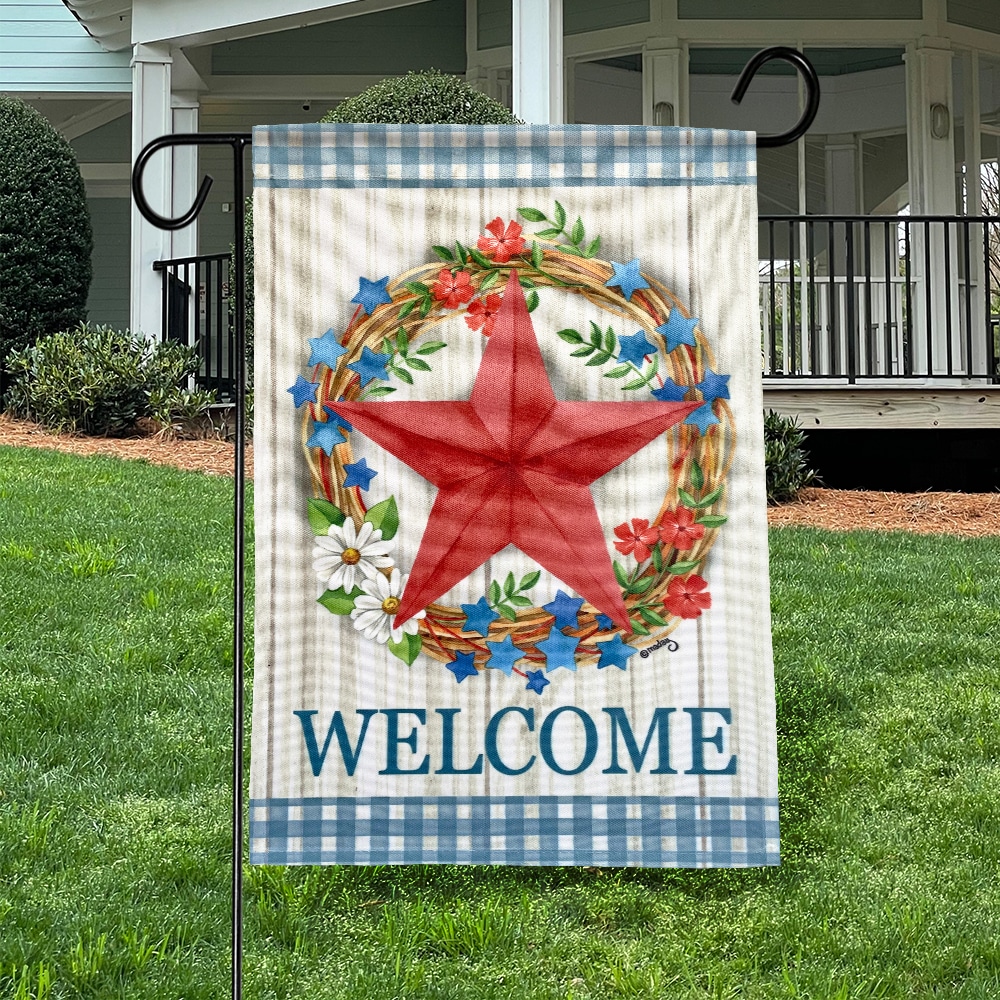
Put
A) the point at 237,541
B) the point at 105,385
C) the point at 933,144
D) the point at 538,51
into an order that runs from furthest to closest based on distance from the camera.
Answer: the point at 933,144
the point at 105,385
the point at 538,51
the point at 237,541

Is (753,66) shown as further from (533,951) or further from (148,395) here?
(148,395)

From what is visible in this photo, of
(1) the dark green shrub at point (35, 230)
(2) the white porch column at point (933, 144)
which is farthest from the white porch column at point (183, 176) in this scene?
(2) the white porch column at point (933, 144)

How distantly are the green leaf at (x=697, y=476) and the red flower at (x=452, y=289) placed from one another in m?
0.48

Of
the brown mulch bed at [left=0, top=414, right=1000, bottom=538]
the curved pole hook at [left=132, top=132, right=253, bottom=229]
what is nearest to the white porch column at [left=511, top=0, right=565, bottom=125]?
the brown mulch bed at [left=0, top=414, right=1000, bottom=538]

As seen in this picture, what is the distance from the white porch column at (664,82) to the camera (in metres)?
10.8

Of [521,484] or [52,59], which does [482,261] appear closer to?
[521,484]

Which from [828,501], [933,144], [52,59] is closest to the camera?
[828,501]

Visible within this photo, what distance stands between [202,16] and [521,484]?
9.15 metres

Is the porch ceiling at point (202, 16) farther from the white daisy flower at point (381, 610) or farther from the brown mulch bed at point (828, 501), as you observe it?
the white daisy flower at point (381, 610)

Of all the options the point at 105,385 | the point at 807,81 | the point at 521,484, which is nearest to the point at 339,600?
the point at 521,484

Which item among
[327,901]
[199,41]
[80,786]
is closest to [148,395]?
[199,41]

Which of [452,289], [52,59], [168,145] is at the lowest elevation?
[452,289]

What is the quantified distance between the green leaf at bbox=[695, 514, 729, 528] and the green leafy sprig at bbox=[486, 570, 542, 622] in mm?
297

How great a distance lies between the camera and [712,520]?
222 centimetres
